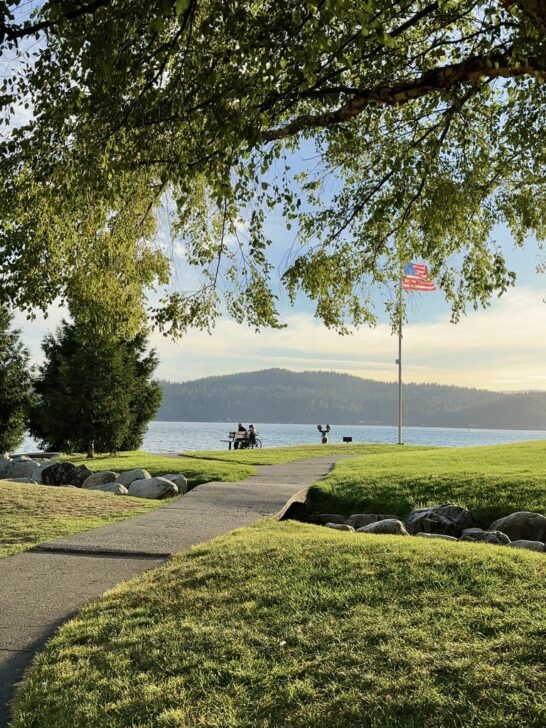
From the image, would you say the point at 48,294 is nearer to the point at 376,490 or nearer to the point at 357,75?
the point at 357,75

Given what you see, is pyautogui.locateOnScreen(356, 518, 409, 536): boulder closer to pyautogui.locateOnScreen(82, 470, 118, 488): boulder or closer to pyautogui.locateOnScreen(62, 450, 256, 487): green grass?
pyautogui.locateOnScreen(62, 450, 256, 487): green grass

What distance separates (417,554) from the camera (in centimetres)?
602

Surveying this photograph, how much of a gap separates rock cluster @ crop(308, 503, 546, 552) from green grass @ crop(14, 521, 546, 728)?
238 cm

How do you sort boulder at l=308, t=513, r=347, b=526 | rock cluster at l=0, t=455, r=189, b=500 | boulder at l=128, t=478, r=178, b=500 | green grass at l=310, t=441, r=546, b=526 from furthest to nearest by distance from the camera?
rock cluster at l=0, t=455, r=189, b=500 → boulder at l=128, t=478, r=178, b=500 → boulder at l=308, t=513, r=347, b=526 → green grass at l=310, t=441, r=546, b=526

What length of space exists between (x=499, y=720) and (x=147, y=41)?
5.81m

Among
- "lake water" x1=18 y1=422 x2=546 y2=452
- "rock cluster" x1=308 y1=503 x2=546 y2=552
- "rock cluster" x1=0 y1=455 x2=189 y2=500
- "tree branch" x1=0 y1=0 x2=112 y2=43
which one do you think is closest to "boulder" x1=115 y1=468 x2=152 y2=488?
"rock cluster" x1=0 y1=455 x2=189 y2=500

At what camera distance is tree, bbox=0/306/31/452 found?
27.3m

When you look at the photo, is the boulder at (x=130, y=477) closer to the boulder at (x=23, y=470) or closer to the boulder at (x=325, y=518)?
the boulder at (x=23, y=470)

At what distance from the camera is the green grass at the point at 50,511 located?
8.76m

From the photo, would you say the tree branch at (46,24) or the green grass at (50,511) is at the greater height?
the tree branch at (46,24)

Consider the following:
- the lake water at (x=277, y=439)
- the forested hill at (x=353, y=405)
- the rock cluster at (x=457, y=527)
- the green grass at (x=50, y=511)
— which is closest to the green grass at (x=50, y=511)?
the green grass at (x=50, y=511)

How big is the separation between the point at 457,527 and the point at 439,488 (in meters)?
2.64

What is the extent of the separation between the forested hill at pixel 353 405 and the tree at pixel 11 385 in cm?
14817

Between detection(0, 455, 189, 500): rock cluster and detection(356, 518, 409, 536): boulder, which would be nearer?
detection(356, 518, 409, 536): boulder
